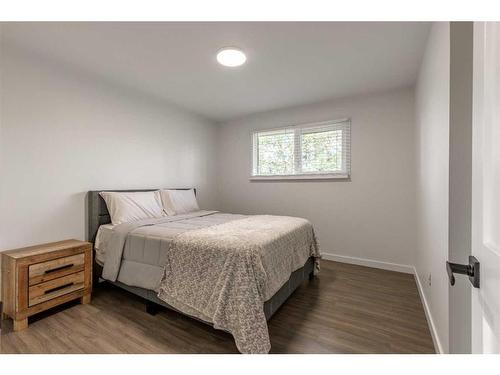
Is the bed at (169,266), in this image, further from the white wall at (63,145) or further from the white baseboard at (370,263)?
the white baseboard at (370,263)

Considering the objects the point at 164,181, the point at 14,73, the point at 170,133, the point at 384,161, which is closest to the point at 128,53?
the point at 14,73

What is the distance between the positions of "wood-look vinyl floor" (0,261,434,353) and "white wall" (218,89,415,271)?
0.82m

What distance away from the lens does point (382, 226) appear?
3033 mm

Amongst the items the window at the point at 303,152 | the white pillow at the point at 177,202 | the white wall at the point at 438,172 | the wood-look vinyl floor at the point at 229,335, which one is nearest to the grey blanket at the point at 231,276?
the wood-look vinyl floor at the point at 229,335

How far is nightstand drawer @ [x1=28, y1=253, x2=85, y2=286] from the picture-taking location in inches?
71.2

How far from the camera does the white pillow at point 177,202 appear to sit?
3094 millimetres

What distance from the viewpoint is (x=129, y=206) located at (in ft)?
8.46

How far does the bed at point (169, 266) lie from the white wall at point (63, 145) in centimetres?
30

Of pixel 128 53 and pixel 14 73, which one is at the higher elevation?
pixel 128 53

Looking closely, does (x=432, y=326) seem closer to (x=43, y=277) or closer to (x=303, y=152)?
(x=303, y=152)

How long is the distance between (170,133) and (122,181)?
1.07m

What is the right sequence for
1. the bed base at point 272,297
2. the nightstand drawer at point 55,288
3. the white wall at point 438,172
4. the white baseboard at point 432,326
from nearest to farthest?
1. the white wall at point 438,172
2. the white baseboard at point 432,326
3. the bed base at point 272,297
4. the nightstand drawer at point 55,288
